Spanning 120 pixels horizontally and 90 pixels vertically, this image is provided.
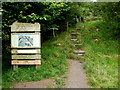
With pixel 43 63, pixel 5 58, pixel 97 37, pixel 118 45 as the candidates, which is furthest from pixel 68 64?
pixel 97 37

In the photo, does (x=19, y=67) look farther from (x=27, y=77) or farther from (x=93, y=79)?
(x=93, y=79)

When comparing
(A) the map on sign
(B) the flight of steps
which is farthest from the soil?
(B) the flight of steps

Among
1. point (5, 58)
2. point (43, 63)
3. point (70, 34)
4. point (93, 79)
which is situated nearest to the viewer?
point (93, 79)

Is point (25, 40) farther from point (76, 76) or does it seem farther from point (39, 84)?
point (76, 76)

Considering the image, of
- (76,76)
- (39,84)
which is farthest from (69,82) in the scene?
(39,84)

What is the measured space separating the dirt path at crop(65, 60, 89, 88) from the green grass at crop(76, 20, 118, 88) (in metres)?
0.21

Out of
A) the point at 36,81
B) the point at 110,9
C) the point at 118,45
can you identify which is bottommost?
the point at 36,81

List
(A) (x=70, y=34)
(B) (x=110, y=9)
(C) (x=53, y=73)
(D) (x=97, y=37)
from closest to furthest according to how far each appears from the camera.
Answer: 1. (C) (x=53, y=73)
2. (B) (x=110, y=9)
3. (D) (x=97, y=37)
4. (A) (x=70, y=34)

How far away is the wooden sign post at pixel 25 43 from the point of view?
23.8 feet

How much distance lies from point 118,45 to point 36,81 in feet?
23.5

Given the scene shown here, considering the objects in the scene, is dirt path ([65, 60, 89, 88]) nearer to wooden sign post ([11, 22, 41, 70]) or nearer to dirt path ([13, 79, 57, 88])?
dirt path ([13, 79, 57, 88])

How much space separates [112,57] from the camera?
9.51 meters

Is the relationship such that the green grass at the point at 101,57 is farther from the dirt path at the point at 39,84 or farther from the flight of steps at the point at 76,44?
the dirt path at the point at 39,84

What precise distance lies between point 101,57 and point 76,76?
2.96 metres
